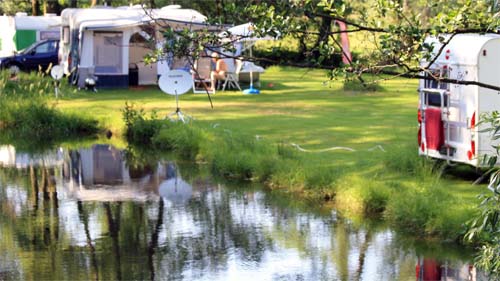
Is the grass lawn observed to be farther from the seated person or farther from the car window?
the car window

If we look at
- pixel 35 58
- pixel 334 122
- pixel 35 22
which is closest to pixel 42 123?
pixel 334 122

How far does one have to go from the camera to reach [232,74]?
26.4m

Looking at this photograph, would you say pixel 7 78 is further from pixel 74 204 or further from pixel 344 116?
pixel 74 204

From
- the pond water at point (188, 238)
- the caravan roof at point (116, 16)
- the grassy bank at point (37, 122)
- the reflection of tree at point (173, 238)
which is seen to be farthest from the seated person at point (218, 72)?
the reflection of tree at point (173, 238)

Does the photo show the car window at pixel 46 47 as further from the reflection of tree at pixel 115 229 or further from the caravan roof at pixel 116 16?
the reflection of tree at pixel 115 229

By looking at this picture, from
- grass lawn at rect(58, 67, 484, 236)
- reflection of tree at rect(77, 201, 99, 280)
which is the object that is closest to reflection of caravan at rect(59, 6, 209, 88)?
grass lawn at rect(58, 67, 484, 236)

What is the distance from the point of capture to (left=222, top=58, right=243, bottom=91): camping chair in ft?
86.4

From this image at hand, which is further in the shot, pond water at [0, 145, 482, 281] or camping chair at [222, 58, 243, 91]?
camping chair at [222, 58, 243, 91]

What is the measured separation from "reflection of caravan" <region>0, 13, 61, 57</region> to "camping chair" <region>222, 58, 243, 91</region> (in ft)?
33.2

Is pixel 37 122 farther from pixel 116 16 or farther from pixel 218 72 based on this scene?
pixel 116 16

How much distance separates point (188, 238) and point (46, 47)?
22.8 metres

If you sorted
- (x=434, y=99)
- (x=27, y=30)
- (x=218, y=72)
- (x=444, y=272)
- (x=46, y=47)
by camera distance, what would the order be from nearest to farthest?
(x=444, y=272), (x=434, y=99), (x=218, y=72), (x=46, y=47), (x=27, y=30)

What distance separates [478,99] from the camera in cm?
1195

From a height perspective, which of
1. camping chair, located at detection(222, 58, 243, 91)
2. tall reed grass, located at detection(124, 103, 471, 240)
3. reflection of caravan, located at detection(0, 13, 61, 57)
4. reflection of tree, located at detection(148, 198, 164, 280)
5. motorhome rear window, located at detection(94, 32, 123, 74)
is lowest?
reflection of tree, located at detection(148, 198, 164, 280)
